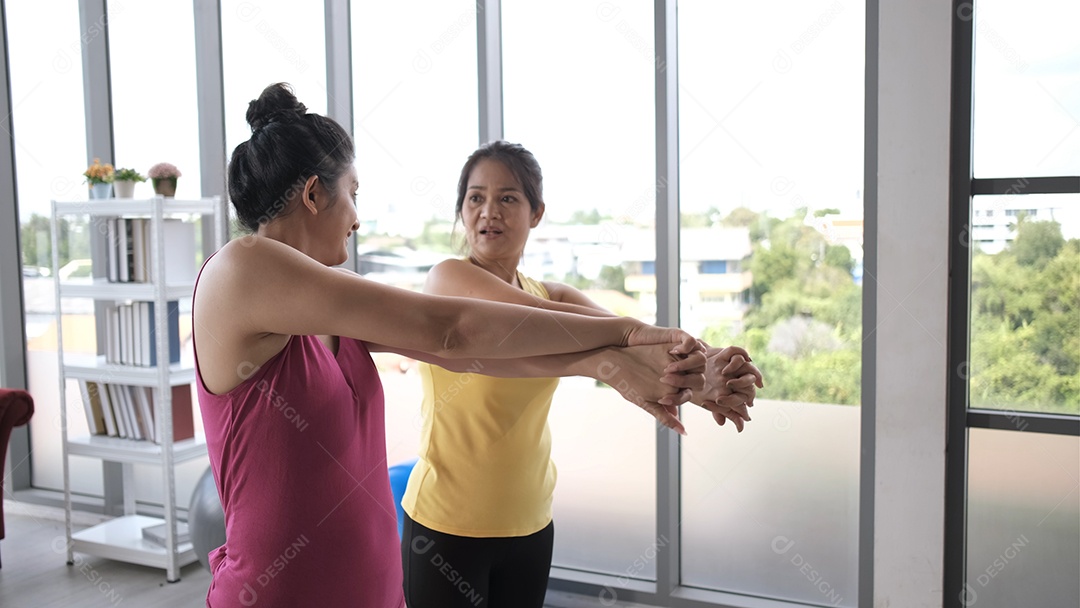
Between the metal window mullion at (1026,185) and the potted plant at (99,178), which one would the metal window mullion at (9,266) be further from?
the metal window mullion at (1026,185)

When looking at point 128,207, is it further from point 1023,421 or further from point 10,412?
point 1023,421

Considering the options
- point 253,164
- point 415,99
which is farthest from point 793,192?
point 253,164

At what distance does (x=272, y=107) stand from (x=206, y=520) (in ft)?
7.84

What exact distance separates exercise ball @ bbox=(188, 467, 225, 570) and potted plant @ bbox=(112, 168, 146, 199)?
4.07 feet

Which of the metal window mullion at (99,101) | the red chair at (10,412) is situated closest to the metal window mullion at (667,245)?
the red chair at (10,412)

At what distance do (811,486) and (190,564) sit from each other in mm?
2528

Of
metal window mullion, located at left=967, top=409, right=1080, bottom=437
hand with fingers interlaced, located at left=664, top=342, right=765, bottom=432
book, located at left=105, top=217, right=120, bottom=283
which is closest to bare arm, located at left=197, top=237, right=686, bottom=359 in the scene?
hand with fingers interlaced, located at left=664, top=342, right=765, bottom=432

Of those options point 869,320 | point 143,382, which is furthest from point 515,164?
point 143,382

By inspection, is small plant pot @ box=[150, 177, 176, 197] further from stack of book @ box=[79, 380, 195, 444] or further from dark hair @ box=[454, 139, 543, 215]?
dark hair @ box=[454, 139, 543, 215]

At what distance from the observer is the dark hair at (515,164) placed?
2.16m

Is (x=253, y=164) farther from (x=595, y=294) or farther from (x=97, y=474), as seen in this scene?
(x=97, y=474)

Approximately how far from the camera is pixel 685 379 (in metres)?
1.52

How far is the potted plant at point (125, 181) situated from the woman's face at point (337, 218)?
108 inches

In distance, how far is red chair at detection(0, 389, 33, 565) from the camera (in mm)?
3506
